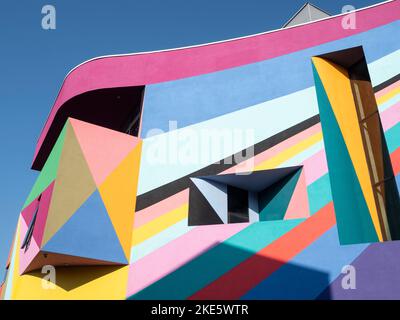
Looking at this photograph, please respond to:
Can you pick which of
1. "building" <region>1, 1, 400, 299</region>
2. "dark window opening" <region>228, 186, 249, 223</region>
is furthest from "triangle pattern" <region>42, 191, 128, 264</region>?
"dark window opening" <region>228, 186, 249, 223</region>

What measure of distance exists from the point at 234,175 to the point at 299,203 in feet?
5.97

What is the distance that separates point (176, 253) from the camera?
351 inches

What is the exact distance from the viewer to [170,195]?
9.77 metres

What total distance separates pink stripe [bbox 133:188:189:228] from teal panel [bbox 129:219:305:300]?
1.52 m

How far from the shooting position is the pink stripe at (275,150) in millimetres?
9844

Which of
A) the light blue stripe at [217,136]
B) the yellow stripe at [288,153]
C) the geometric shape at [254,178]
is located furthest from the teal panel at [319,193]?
the light blue stripe at [217,136]

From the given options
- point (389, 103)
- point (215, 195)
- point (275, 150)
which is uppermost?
point (389, 103)

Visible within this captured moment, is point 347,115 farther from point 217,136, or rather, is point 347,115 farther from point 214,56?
point 214,56

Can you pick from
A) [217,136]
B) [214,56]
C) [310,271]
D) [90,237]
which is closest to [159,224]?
[90,237]

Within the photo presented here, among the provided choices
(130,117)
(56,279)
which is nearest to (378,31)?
(130,117)

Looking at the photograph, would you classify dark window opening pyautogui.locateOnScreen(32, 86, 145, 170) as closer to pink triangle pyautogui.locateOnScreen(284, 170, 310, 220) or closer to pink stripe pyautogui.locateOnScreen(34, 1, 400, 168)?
pink stripe pyautogui.locateOnScreen(34, 1, 400, 168)

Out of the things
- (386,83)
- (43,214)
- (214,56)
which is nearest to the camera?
(43,214)

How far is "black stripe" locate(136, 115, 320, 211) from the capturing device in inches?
384

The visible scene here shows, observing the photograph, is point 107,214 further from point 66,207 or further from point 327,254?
point 327,254
